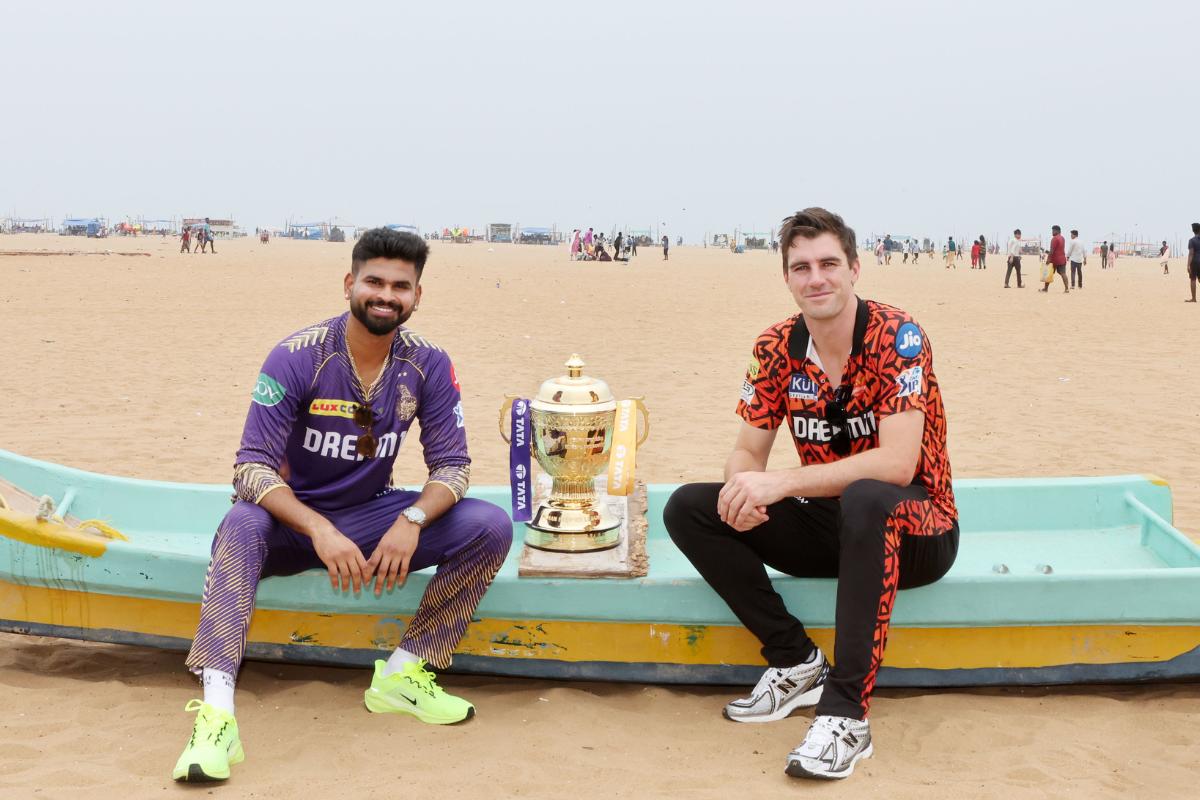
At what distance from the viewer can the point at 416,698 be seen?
11.4 ft

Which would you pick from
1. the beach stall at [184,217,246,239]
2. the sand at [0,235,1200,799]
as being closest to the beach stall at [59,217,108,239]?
the beach stall at [184,217,246,239]

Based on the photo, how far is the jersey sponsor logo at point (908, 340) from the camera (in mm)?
3361

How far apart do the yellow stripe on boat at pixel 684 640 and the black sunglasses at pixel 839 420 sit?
56cm

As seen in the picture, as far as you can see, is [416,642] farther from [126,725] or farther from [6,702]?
[6,702]

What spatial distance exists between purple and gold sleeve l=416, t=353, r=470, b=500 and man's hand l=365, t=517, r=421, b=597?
262mm

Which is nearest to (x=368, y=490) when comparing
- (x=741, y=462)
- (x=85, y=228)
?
(x=741, y=462)

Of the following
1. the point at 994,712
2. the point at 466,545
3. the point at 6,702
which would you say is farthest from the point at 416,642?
the point at 994,712

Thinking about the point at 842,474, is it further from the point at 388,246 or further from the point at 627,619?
the point at 388,246

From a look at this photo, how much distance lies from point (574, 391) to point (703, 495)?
2.12 feet

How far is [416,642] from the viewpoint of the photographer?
350cm

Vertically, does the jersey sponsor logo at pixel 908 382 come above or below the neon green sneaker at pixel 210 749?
above

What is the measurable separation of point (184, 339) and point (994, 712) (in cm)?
1198

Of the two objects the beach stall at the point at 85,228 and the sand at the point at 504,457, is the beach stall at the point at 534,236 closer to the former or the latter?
the beach stall at the point at 85,228

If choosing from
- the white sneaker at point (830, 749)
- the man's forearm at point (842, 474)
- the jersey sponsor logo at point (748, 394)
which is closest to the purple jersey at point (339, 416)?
the jersey sponsor logo at point (748, 394)
